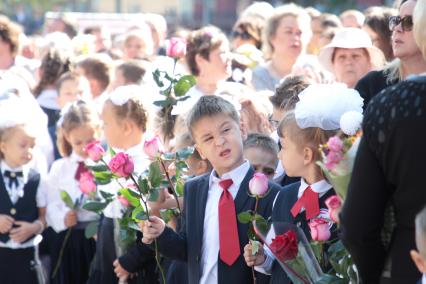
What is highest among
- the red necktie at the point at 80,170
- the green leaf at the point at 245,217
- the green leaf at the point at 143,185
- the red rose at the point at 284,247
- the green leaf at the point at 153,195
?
the red rose at the point at 284,247

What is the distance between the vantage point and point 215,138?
204 inches

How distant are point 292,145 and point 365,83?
4.56 ft

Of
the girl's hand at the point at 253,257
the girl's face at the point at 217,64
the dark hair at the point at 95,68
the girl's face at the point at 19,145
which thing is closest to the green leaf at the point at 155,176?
the girl's hand at the point at 253,257

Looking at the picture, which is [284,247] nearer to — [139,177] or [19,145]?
[139,177]

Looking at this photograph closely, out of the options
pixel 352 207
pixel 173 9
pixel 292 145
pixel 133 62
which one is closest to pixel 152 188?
pixel 292 145

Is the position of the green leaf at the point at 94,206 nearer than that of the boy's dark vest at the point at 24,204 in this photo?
Yes

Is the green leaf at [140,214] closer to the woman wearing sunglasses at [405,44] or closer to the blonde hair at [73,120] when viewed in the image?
the woman wearing sunglasses at [405,44]

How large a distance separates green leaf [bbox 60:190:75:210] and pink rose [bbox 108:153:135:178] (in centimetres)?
209

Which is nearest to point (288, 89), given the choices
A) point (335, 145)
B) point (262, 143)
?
point (262, 143)

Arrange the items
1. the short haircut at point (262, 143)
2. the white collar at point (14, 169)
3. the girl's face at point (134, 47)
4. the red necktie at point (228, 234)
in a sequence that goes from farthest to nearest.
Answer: the girl's face at point (134, 47), the white collar at point (14, 169), the short haircut at point (262, 143), the red necktie at point (228, 234)

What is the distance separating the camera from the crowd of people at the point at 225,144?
11.4 ft

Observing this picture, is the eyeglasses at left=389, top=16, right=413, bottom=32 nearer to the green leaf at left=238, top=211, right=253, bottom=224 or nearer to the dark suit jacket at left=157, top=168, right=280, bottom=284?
the dark suit jacket at left=157, top=168, right=280, bottom=284

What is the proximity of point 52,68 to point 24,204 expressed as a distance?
9.66 feet

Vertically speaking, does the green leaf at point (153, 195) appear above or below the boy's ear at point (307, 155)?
below
